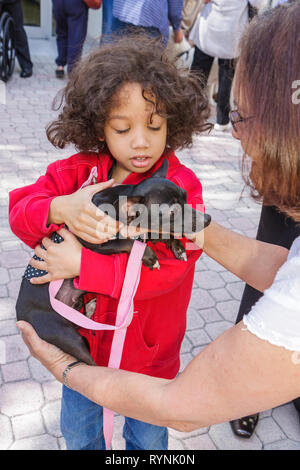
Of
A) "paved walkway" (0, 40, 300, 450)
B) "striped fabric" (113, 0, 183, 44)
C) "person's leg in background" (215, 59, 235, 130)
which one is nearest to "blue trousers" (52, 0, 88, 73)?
"paved walkway" (0, 40, 300, 450)

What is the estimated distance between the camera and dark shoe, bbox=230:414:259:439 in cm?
272

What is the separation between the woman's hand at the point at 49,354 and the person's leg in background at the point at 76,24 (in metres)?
7.65

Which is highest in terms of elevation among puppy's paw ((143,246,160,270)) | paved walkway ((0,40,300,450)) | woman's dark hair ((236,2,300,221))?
woman's dark hair ((236,2,300,221))

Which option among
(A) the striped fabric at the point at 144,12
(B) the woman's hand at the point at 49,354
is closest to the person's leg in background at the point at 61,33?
(A) the striped fabric at the point at 144,12

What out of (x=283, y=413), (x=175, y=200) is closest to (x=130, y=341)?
(x=175, y=200)

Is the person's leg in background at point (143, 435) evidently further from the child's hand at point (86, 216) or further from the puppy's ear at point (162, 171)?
the puppy's ear at point (162, 171)

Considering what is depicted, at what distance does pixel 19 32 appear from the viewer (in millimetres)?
8773

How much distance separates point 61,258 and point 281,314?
3.09 ft

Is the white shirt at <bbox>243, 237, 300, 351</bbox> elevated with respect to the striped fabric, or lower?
lower

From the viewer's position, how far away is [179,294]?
1856 millimetres

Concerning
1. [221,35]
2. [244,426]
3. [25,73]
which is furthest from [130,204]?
[25,73]

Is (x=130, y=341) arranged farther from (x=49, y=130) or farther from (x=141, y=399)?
(x=49, y=130)

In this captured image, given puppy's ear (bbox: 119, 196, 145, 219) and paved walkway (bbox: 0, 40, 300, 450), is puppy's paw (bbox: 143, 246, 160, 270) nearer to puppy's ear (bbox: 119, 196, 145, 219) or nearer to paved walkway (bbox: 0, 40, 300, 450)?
puppy's ear (bbox: 119, 196, 145, 219)

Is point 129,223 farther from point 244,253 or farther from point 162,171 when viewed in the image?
point 244,253
